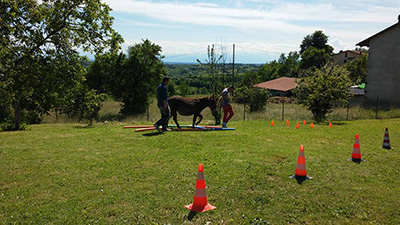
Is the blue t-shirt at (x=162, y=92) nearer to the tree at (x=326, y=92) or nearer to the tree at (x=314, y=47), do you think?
the tree at (x=326, y=92)

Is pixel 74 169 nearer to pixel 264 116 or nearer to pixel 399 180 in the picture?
pixel 399 180

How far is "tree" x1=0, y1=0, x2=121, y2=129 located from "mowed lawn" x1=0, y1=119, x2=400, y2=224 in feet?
7.21

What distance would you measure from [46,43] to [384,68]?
31.2m

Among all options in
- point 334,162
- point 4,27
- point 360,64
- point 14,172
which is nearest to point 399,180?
point 334,162

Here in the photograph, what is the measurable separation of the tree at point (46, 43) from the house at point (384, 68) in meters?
27.5

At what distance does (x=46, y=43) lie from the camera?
11898 mm

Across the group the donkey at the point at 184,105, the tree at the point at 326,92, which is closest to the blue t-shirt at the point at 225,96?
the donkey at the point at 184,105

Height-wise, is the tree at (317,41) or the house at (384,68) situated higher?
the tree at (317,41)

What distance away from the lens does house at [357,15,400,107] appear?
30172mm

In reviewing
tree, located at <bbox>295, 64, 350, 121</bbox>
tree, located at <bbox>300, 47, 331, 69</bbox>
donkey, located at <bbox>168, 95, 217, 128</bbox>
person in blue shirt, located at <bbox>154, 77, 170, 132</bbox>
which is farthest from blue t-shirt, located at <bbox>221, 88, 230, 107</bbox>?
tree, located at <bbox>300, 47, 331, 69</bbox>

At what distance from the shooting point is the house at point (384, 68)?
99.0 feet

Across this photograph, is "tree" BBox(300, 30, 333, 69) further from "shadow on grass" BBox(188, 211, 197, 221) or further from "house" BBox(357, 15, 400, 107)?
"shadow on grass" BBox(188, 211, 197, 221)

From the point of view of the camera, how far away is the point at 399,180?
7422mm

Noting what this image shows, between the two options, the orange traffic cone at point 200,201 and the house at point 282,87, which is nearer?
the orange traffic cone at point 200,201
